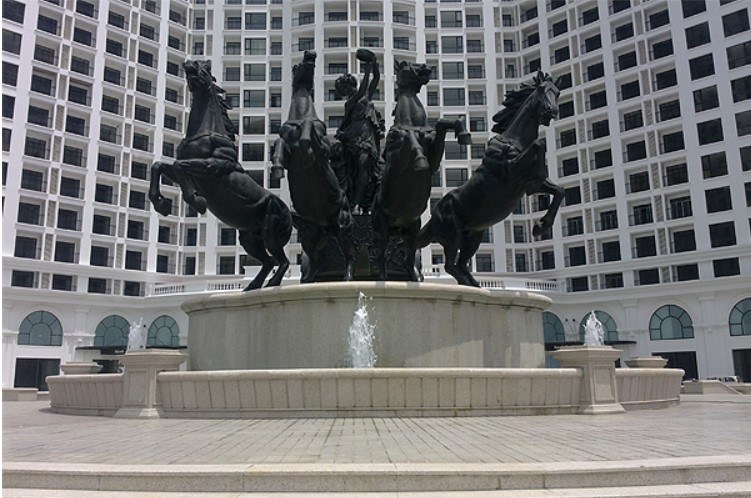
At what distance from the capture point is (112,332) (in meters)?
59.7

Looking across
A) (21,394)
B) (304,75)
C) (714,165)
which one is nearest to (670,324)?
(714,165)

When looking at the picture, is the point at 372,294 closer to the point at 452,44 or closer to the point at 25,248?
the point at 25,248

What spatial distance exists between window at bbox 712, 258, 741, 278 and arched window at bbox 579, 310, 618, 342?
1023 cm

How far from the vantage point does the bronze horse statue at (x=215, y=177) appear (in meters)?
14.2

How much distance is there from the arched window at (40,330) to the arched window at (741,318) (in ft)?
196

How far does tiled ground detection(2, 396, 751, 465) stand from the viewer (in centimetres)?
688

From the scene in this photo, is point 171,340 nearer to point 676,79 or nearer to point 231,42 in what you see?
point 231,42

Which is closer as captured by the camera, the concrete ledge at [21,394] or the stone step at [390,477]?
the stone step at [390,477]

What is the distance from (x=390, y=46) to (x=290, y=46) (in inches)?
488

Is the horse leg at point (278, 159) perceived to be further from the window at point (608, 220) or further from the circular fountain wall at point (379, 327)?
the window at point (608, 220)

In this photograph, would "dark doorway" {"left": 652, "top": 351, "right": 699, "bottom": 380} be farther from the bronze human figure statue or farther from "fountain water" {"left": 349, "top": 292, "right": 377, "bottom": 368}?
"fountain water" {"left": 349, "top": 292, "right": 377, "bottom": 368}

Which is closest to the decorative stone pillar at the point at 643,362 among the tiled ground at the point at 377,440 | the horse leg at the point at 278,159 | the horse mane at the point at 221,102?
the tiled ground at the point at 377,440

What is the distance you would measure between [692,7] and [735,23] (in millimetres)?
4983

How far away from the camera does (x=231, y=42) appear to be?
76.2 m
